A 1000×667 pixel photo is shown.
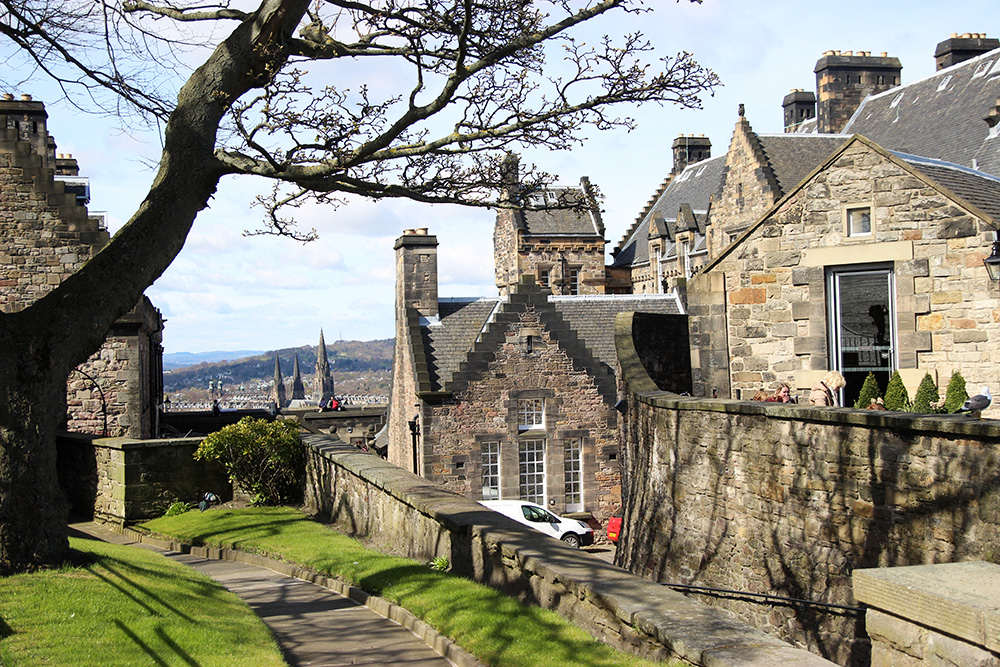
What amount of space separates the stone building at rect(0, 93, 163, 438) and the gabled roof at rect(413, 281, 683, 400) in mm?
12584

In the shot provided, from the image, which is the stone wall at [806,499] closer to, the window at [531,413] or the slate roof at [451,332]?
the window at [531,413]

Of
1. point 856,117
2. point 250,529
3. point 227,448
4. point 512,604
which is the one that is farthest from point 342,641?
point 856,117

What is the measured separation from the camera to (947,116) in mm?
29406

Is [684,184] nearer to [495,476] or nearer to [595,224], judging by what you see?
[595,224]

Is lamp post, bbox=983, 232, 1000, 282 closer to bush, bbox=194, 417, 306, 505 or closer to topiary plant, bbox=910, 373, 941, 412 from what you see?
topiary plant, bbox=910, 373, 941, 412

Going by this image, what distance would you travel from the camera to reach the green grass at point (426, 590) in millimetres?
6480

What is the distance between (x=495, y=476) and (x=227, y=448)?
18.2 metres

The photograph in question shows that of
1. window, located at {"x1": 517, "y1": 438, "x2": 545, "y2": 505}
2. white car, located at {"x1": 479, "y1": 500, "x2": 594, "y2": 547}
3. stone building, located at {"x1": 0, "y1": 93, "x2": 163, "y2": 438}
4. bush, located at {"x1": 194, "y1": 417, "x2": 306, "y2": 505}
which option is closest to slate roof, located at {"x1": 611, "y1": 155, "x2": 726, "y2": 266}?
window, located at {"x1": 517, "y1": 438, "x2": 545, "y2": 505}

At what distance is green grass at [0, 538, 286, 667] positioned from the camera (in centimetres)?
635

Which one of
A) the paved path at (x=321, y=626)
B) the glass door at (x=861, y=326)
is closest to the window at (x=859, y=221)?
the glass door at (x=861, y=326)

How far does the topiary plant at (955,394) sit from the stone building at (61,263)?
16752 millimetres

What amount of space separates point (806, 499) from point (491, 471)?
24.0 metres

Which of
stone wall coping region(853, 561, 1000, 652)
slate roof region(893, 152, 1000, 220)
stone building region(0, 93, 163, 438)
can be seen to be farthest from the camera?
stone building region(0, 93, 163, 438)

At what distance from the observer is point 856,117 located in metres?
36.5
